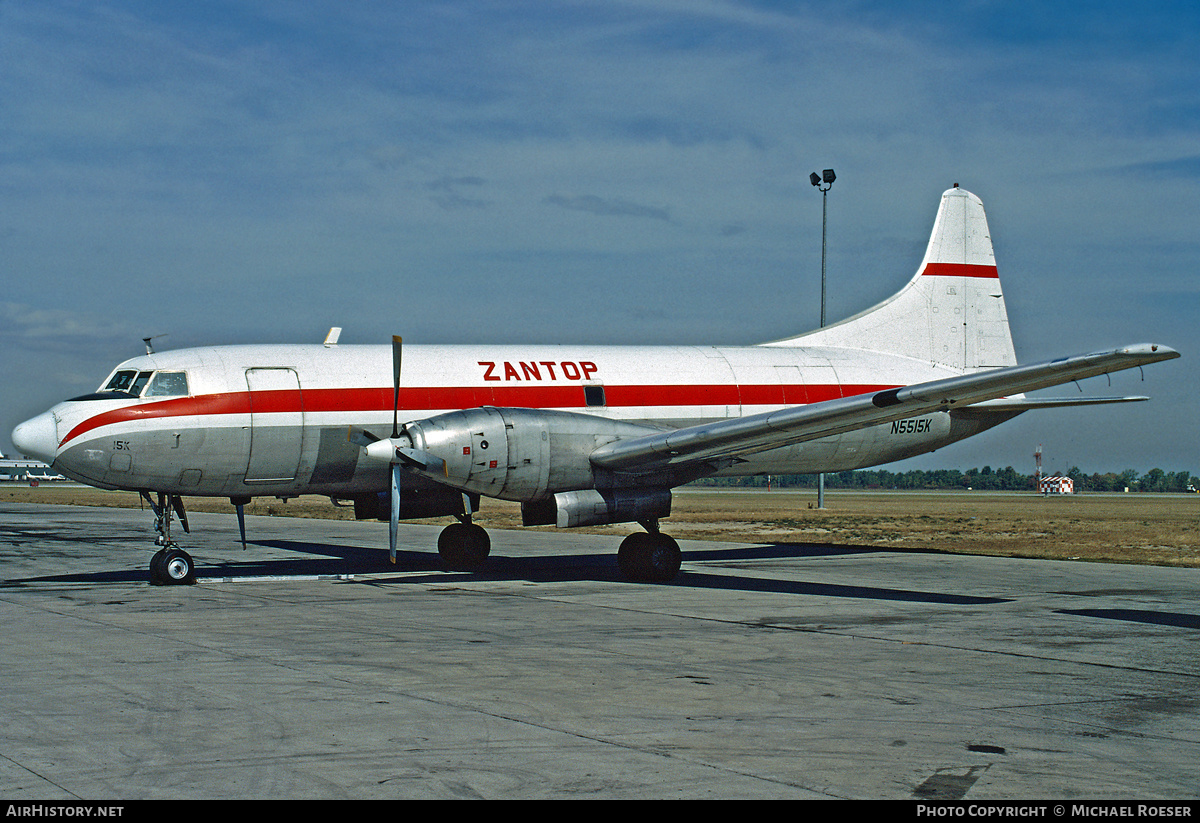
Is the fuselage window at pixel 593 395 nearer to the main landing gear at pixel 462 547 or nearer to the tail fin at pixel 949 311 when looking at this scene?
the main landing gear at pixel 462 547

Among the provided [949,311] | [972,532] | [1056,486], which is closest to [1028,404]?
[949,311]

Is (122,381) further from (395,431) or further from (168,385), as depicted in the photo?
(395,431)

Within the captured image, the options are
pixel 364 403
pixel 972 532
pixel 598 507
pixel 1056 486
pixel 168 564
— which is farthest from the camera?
pixel 1056 486

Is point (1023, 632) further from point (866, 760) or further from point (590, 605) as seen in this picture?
point (866, 760)

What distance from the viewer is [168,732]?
26.0ft

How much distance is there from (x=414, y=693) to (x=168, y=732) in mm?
2195

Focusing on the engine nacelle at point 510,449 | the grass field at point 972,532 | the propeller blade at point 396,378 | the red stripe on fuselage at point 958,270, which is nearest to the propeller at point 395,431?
the propeller blade at point 396,378

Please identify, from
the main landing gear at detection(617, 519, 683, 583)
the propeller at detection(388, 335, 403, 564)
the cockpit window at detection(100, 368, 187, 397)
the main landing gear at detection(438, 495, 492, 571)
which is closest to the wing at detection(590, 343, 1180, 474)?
the main landing gear at detection(617, 519, 683, 583)

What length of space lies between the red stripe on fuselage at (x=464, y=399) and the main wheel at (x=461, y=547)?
311 centimetres

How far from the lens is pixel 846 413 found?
16531 mm

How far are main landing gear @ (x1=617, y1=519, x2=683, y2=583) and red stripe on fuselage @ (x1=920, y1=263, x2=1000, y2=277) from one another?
11.1 metres

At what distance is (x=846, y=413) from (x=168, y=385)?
11691 millimetres

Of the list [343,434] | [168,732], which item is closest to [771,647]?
[168,732]

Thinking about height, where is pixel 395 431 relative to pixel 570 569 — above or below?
above
